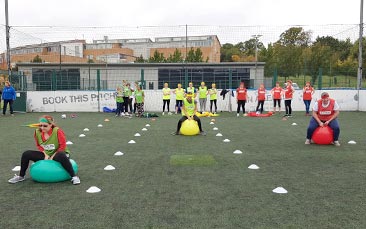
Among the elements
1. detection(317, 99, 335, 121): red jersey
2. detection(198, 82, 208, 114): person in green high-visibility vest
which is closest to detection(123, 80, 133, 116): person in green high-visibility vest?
detection(198, 82, 208, 114): person in green high-visibility vest

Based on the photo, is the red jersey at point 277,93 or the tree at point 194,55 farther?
the tree at point 194,55

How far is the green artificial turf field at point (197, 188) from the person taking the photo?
435 centimetres

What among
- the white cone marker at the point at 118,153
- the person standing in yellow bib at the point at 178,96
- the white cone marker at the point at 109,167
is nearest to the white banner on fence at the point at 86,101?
the person standing in yellow bib at the point at 178,96

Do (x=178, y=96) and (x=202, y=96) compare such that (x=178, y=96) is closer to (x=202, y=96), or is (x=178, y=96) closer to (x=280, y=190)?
(x=202, y=96)

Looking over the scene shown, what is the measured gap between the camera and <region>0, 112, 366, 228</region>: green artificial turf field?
4352 mm

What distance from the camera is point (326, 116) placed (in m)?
9.68

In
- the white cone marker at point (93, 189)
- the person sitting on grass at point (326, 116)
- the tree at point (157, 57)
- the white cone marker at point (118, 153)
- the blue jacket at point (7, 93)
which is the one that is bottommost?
the white cone marker at point (93, 189)

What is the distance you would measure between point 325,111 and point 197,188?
543 centimetres

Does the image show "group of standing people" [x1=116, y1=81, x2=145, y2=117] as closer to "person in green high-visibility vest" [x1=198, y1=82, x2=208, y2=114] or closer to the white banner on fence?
the white banner on fence

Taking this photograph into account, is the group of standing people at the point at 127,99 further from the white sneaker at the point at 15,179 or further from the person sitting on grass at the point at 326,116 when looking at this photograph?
the white sneaker at the point at 15,179

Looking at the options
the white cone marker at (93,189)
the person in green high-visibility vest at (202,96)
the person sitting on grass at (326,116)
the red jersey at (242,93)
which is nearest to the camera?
the white cone marker at (93,189)

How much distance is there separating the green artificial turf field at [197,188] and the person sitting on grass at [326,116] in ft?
1.32

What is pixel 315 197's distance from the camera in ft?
17.0

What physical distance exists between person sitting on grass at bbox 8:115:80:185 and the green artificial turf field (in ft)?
0.68
